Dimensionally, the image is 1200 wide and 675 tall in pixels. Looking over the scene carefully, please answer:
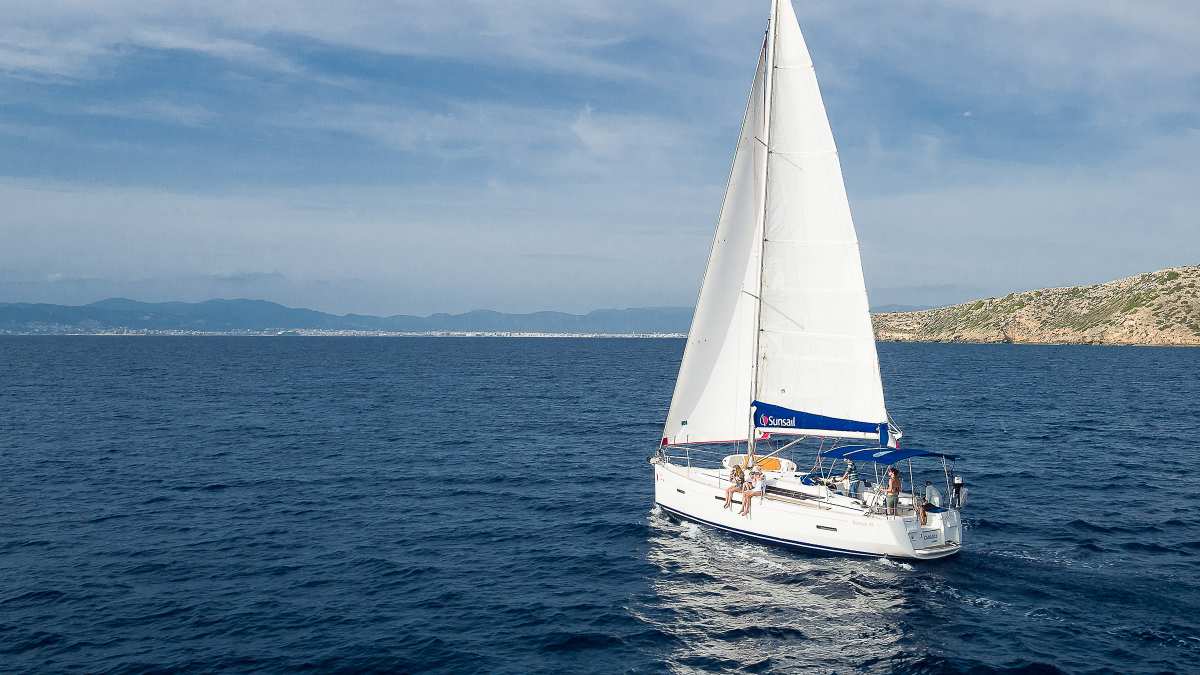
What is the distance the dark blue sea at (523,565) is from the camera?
19.7 metres

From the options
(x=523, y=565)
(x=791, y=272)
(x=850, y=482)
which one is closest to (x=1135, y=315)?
(x=850, y=482)

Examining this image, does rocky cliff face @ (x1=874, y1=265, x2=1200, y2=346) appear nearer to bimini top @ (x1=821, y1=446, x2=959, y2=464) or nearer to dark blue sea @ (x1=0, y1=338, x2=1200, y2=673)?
dark blue sea @ (x1=0, y1=338, x2=1200, y2=673)

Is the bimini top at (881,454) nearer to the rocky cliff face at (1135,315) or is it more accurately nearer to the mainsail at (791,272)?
the mainsail at (791,272)

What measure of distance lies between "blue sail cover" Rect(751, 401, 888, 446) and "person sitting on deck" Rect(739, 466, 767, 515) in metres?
1.92

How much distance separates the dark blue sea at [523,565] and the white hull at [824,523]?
0.66 metres

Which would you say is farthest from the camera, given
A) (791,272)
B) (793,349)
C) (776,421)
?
(776,421)

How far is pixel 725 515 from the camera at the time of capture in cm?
2872

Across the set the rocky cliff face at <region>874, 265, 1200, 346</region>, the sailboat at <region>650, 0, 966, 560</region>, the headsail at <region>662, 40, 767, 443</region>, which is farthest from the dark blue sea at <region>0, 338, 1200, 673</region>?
the rocky cliff face at <region>874, 265, 1200, 346</region>

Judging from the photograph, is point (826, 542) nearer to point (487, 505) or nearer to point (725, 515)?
point (725, 515)

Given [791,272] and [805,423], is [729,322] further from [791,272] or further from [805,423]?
[805,423]

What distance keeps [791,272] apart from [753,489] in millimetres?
8522

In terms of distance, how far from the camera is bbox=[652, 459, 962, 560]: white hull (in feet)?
83.7

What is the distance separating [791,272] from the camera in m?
27.5

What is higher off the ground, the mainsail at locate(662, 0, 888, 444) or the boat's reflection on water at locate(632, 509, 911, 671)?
the mainsail at locate(662, 0, 888, 444)
